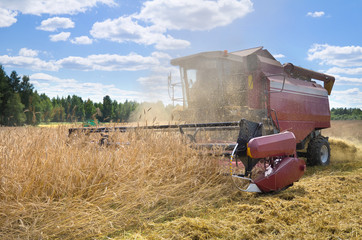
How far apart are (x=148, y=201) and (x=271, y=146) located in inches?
72.1

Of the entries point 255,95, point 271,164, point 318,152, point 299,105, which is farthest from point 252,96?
point 271,164

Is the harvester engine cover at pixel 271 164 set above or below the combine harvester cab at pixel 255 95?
below

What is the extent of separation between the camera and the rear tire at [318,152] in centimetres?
748

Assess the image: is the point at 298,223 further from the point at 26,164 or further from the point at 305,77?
the point at 305,77

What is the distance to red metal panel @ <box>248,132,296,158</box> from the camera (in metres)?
3.94

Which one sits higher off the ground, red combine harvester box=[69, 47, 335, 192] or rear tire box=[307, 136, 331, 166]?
red combine harvester box=[69, 47, 335, 192]

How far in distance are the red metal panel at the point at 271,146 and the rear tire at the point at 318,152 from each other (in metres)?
3.34

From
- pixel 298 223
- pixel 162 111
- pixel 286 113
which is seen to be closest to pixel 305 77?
pixel 286 113

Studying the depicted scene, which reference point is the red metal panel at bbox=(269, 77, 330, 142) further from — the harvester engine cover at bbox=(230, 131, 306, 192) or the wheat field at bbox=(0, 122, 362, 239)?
the wheat field at bbox=(0, 122, 362, 239)

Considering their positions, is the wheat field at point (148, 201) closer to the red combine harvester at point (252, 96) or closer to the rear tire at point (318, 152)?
the red combine harvester at point (252, 96)

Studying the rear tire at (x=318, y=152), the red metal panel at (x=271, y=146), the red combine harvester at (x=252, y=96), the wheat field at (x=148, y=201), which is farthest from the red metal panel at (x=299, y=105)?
the wheat field at (x=148, y=201)

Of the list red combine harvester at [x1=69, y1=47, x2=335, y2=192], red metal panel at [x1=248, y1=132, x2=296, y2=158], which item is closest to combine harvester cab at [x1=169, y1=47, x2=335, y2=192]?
red combine harvester at [x1=69, y1=47, x2=335, y2=192]

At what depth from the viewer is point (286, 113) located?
285 inches

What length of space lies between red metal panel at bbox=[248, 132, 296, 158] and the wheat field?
1.80 ft
